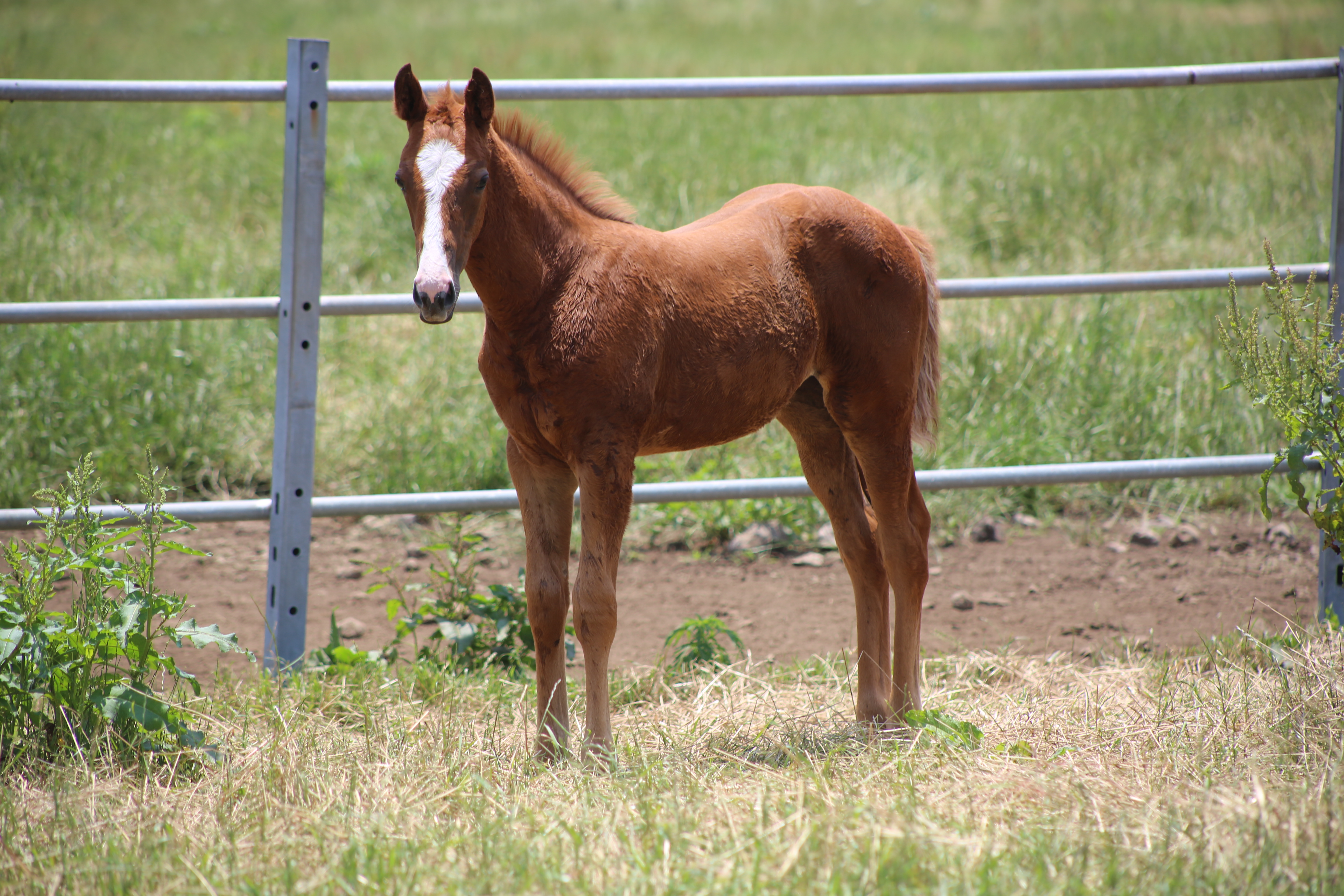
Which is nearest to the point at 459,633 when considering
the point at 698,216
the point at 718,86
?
the point at 718,86

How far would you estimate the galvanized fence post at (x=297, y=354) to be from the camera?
3365 millimetres

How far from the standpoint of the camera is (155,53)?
40.1 feet

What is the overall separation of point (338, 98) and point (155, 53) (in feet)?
34.9

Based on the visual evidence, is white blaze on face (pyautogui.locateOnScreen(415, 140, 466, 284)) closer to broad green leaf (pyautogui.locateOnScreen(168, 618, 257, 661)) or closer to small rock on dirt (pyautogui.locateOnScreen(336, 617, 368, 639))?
broad green leaf (pyautogui.locateOnScreen(168, 618, 257, 661))

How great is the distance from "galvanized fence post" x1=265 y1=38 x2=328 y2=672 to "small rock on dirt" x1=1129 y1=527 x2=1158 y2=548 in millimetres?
3593

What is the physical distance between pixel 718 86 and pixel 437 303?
168 cm

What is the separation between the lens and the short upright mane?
268 centimetres

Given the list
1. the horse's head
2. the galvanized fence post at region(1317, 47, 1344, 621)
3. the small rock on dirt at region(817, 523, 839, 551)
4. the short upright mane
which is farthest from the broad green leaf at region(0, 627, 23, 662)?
the galvanized fence post at region(1317, 47, 1344, 621)

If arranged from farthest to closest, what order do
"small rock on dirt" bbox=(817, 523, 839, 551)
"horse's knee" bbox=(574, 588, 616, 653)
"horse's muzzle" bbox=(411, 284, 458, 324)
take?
"small rock on dirt" bbox=(817, 523, 839, 551)
"horse's knee" bbox=(574, 588, 616, 653)
"horse's muzzle" bbox=(411, 284, 458, 324)

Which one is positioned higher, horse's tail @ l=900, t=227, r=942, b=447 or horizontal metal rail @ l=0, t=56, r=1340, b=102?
horizontal metal rail @ l=0, t=56, r=1340, b=102

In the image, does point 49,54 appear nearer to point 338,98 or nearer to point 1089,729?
point 338,98

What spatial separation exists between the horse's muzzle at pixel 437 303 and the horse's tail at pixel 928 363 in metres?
1.55

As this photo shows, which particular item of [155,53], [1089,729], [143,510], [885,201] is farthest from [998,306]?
[155,53]

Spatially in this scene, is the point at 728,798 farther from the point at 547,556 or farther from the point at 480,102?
the point at 480,102
